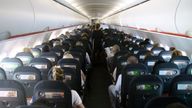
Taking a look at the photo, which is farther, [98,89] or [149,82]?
[98,89]

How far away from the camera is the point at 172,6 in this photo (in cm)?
1054

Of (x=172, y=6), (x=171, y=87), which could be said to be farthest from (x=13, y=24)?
(x=172, y=6)

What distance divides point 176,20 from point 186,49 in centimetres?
106

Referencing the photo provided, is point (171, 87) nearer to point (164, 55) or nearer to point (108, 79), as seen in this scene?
point (164, 55)

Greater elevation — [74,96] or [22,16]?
[22,16]

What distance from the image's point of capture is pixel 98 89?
37.9 ft

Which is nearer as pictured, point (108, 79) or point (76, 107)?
point (76, 107)

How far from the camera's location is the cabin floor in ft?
32.0

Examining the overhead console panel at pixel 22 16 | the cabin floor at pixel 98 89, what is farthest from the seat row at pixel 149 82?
the overhead console panel at pixel 22 16

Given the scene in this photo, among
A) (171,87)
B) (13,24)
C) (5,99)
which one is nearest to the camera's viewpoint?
(5,99)

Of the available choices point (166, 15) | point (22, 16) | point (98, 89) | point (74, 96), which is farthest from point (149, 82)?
point (166, 15)

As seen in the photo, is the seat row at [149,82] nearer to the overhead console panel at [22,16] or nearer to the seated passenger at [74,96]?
the seated passenger at [74,96]

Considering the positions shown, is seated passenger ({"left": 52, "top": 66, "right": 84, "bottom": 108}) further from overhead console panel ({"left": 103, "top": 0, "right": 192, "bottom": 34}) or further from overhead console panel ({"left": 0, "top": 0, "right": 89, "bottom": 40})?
overhead console panel ({"left": 103, "top": 0, "right": 192, "bottom": 34})

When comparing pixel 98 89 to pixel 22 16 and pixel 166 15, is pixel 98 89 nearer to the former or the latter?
pixel 166 15
